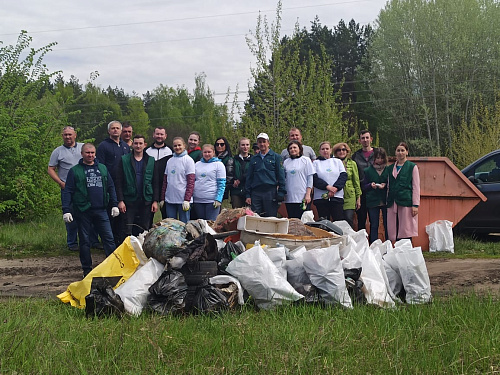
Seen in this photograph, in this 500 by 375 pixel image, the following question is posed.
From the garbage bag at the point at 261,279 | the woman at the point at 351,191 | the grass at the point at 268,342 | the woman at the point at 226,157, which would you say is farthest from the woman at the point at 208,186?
the grass at the point at 268,342

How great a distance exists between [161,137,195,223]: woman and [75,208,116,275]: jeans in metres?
1.41

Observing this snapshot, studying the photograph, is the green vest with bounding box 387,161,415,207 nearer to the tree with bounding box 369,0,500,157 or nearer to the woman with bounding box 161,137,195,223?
the woman with bounding box 161,137,195,223

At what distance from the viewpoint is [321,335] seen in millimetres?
5086

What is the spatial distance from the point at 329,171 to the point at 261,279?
14.9ft

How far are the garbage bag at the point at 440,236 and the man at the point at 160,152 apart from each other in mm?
4681

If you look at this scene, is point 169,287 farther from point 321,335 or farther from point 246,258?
point 321,335

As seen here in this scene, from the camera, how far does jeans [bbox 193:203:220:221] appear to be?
10.4 meters

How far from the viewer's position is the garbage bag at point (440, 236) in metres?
11.3

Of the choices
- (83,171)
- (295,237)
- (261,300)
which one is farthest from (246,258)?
(83,171)

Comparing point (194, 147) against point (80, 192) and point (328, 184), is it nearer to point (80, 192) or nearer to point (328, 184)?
point (328, 184)

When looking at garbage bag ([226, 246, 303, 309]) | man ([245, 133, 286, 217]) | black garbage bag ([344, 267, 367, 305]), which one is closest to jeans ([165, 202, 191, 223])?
man ([245, 133, 286, 217])

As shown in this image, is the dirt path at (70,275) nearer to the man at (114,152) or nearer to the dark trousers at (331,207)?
the man at (114,152)

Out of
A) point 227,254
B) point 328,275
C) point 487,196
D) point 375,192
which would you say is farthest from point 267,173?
point 487,196

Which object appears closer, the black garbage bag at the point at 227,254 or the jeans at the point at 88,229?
the black garbage bag at the point at 227,254
